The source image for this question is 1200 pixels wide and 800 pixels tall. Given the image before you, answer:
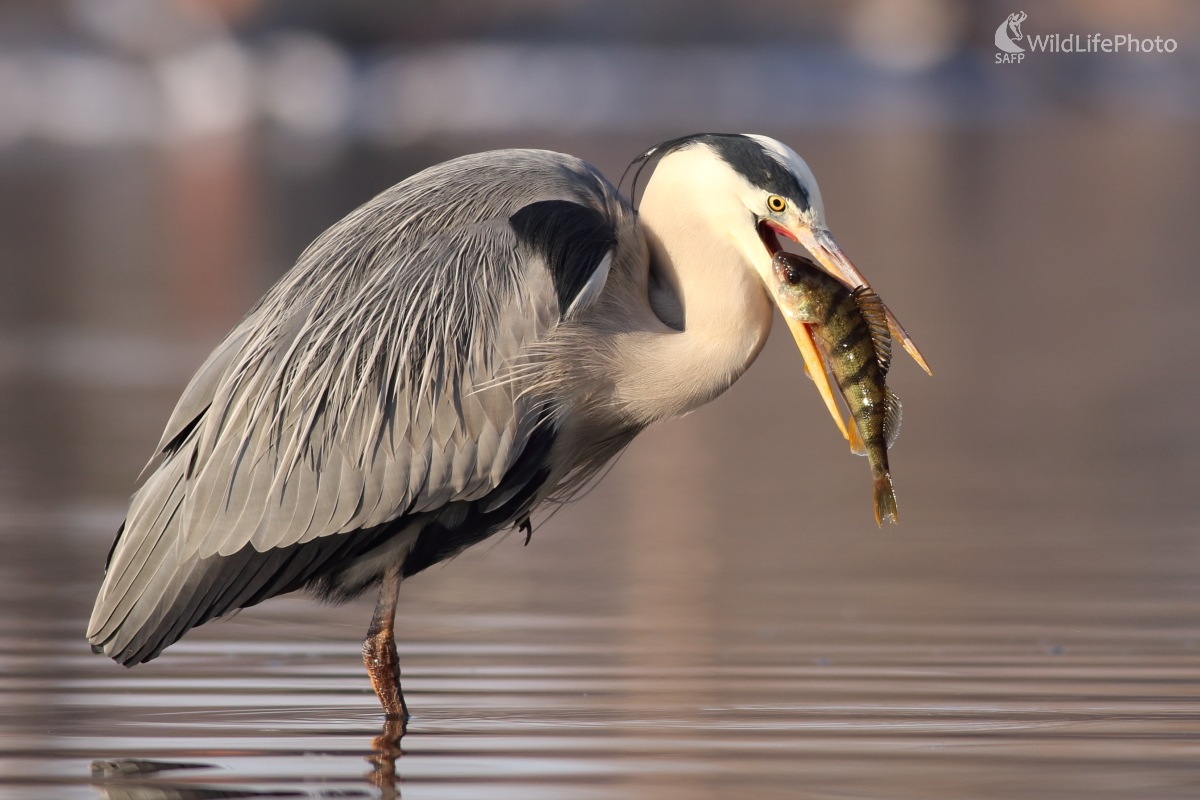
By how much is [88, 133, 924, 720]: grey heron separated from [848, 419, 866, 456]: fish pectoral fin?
7cm

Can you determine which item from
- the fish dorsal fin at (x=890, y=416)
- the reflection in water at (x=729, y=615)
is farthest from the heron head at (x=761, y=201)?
the reflection in water at (x=729, y=615)

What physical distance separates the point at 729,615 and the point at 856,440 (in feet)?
4.98

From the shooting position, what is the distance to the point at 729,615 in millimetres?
7453

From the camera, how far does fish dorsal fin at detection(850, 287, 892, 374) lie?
5.88 meters

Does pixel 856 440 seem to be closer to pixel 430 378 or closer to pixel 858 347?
pixel 858 347

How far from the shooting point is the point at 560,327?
6184 mm

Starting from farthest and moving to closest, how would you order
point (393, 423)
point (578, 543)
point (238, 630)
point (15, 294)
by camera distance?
point (15, 294) < point (578, 543) < point (238, 630) < point (393, 423)

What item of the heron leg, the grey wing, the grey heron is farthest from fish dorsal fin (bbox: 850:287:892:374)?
the heron leg

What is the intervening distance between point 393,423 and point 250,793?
1410mm

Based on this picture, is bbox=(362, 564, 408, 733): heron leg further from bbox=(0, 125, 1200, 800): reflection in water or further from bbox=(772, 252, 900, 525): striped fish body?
bbox=(772, 252, 900, 525): striped fish body

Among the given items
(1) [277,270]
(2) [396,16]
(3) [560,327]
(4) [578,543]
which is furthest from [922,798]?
(2) [396,16]

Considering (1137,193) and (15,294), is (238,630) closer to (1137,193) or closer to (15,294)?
(15,294)

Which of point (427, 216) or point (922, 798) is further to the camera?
point (427, 216)

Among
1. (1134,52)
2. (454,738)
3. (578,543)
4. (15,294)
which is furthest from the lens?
(1134,52)
